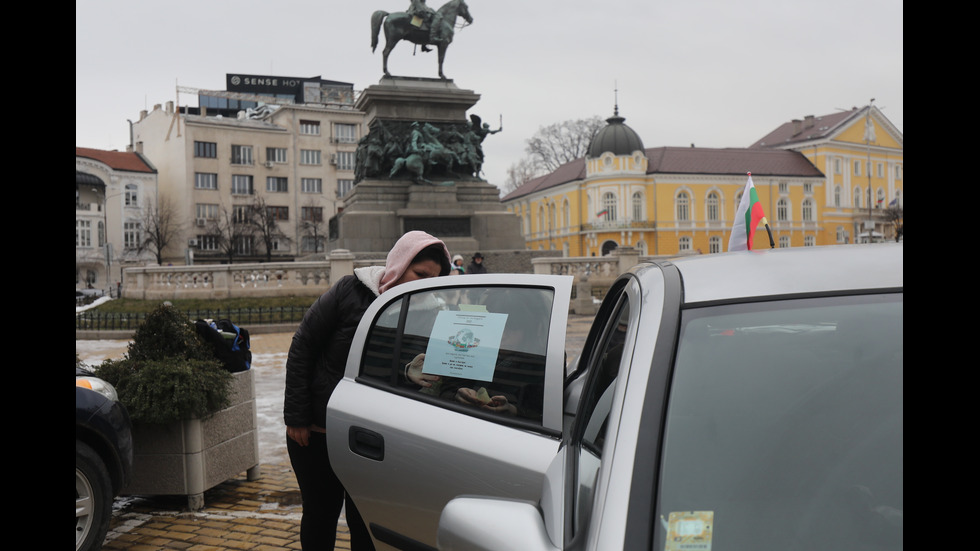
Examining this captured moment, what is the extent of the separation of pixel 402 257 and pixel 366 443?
111cm

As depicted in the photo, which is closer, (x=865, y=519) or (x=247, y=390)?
(x=865, y=519)

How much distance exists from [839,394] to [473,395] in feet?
5.37

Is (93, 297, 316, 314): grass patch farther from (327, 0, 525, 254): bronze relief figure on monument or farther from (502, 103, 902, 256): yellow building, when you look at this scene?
(502, 103, 902, 256): yellow building

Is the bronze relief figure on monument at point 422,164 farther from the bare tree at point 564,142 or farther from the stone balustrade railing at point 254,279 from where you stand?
the bare tree at point 564,142

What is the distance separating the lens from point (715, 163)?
260 feet

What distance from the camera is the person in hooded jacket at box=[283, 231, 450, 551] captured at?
14.1ft

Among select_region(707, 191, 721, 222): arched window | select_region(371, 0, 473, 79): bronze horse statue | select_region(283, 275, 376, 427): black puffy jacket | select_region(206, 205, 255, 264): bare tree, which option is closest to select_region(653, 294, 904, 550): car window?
select_region(283, 275, 376, 427): black puffy jacket

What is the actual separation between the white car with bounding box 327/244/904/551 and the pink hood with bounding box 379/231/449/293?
1.32 metres

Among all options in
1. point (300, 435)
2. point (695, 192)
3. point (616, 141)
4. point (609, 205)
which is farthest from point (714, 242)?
point (300, 435)

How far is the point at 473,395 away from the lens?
3.37 metres

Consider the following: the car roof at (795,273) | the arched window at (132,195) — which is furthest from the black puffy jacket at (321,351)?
the arched window at (132,195)

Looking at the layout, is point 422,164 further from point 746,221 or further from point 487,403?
point 487,403
